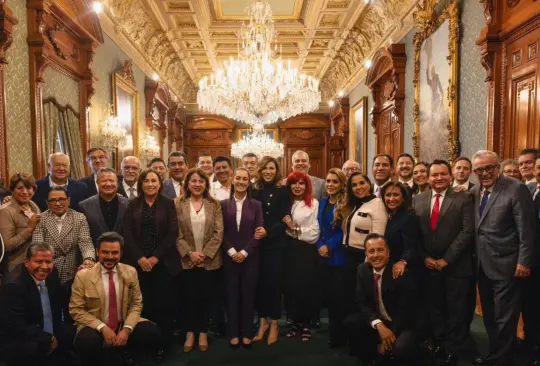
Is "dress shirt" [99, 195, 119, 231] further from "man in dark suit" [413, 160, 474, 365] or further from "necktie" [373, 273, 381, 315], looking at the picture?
Result: "man in dark suit" [413, 160, 474, 365]

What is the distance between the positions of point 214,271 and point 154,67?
741 cm

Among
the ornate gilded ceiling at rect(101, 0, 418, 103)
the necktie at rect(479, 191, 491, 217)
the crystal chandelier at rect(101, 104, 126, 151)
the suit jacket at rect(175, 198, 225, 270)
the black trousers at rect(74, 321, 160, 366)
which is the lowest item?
the black trousers at rect(74, 321, 160, 366)

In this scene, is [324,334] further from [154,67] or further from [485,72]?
[154,67]

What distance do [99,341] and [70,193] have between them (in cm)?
153

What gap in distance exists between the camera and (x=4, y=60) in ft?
12.6

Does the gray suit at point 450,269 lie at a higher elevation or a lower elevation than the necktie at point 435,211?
lower

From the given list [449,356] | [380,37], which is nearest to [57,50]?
[449,356]

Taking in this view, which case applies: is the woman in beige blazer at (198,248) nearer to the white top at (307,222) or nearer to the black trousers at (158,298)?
the black trousers at (158,298)

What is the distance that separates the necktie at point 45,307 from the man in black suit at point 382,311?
2292 millimetres

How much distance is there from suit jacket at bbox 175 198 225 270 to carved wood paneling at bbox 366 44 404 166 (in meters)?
4.39

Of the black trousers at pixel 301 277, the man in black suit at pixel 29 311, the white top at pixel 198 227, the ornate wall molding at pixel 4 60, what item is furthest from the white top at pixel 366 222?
the ornate wall molding at pixel 4 60

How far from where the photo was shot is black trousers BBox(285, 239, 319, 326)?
3.94 meters

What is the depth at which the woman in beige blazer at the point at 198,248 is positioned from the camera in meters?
3.68

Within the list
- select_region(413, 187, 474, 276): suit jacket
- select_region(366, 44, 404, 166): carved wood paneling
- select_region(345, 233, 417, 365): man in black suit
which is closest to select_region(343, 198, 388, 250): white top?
select_region(345, 233, 417, 365): man in black suit
